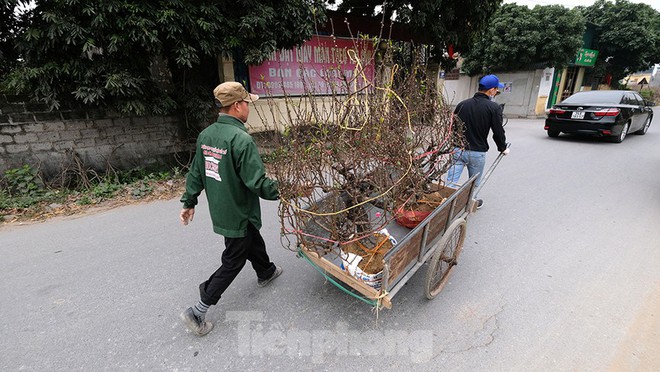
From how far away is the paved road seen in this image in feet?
6.15

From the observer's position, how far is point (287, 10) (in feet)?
15.1

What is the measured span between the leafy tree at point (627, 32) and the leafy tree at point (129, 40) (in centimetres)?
1727

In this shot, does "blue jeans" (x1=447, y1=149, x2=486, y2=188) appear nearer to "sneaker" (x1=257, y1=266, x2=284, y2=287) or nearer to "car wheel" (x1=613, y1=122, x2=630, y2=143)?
"sneaker" (x1=257, y1=266, x2=284, y2=287)

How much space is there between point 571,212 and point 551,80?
13.8 metres

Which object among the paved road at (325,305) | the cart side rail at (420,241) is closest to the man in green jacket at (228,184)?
the paved road at (325,305)

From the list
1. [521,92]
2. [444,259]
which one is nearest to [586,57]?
[521,92]

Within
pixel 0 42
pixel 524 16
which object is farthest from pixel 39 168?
pixel 524 16

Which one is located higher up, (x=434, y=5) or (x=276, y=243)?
(x=434, y=5)

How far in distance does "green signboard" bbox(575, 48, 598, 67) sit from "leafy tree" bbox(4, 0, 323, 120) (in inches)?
647

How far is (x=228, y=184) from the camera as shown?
1.90m

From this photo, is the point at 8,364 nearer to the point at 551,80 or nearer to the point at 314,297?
the point at 314,297

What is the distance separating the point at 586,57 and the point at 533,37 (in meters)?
6.27

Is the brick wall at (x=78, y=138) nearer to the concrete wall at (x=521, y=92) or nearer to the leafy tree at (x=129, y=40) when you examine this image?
the leafy tree at (x=129, y=40)

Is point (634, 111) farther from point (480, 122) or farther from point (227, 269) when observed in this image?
point (227, 269)
